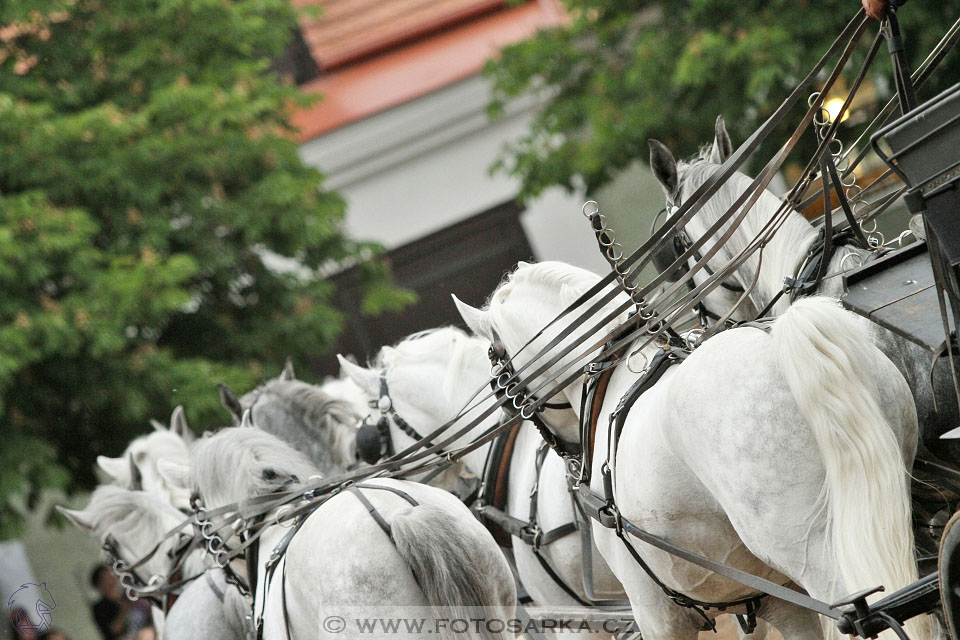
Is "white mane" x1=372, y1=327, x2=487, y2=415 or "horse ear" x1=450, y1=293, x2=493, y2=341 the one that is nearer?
"horse ear" x1=450, y1=293, x2=493, y2=341

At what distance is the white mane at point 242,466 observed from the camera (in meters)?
4.30

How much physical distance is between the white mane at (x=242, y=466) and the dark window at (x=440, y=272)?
7.58 meters

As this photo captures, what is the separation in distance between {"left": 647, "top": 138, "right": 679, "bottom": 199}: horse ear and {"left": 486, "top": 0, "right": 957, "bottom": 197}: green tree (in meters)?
4.04

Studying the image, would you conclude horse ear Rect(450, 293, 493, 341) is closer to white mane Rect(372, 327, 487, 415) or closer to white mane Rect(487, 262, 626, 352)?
white mane Rect(487, 262, 626, 352)

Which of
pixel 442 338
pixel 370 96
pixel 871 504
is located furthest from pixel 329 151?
pixel 871 504

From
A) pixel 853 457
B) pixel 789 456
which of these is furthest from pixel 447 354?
pixel 853 457

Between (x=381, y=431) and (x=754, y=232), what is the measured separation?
2.04 m

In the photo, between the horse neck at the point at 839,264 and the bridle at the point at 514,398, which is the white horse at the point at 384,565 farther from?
the horse neck at the point at 839,264

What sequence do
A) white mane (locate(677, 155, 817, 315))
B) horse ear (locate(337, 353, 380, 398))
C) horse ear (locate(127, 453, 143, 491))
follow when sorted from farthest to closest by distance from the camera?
horse ear (locate(127, 453, 143, 491)) → horse ear (locate(337, 353, 380, 398)) → white mane (locate(677, 155, 817, 315))

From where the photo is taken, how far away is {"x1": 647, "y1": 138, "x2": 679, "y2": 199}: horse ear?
408cm

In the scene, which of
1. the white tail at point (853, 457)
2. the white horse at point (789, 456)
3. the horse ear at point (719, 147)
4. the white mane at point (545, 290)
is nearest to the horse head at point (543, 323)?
the white mane at point (545, 290)

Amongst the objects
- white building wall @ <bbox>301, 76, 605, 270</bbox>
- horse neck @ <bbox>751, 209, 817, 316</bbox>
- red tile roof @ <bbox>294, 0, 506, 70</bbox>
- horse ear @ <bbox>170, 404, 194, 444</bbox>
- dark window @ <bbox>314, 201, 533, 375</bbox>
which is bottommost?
horse neck @ <bbox>751, 209, 817, 316</bbox>

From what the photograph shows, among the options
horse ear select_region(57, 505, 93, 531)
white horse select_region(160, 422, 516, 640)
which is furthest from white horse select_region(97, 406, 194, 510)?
white horse select_region(160, 422, 516, 640)

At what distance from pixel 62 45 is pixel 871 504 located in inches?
336
